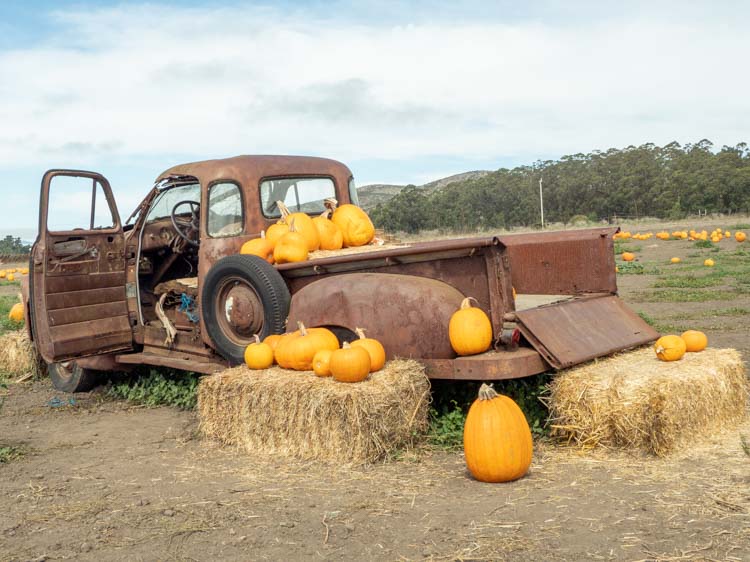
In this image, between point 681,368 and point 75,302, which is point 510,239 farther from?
point 75,302

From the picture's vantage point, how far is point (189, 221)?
776 cm

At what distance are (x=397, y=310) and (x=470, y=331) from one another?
568 millimetres

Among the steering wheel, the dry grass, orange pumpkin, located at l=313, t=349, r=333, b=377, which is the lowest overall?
orange pumpkin, located at l=313, t=349, r=333, b=377

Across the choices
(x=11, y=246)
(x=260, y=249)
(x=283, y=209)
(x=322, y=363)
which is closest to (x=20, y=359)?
(x=283, y=209)

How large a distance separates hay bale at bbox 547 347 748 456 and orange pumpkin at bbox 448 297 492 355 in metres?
0.58

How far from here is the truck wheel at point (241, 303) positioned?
620 centimetres

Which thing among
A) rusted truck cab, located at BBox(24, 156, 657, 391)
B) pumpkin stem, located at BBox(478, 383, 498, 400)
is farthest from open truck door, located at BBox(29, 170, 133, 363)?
pumpkin stem, located at BBox(478, 383, 498, 400)

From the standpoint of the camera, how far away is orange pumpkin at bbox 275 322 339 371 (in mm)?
5562

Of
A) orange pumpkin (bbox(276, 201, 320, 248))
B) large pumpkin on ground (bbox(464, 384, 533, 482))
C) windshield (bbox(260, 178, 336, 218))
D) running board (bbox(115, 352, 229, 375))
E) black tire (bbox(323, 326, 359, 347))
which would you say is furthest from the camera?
windshield (bbox(260, 178, 336, 218))

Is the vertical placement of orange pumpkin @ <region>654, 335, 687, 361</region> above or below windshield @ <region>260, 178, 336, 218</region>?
below

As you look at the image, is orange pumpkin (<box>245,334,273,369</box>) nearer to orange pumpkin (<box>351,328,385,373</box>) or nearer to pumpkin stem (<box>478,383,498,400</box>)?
orange pumpkin (<box>351,328,385,373</box>)

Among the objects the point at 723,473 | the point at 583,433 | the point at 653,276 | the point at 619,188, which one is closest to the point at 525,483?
the point at 583,433

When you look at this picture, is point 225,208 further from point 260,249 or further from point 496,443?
point 496,443

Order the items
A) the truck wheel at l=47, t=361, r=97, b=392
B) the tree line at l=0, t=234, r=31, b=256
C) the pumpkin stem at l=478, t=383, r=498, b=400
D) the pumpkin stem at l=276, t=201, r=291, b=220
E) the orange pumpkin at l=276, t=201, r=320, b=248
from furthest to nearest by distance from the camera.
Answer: the tree line at l=0, t=234, r=31, b=256, the truck wheel at l=47, t=361, r=97, b=392, the pumpkin stem at l=276, t=201, r=291, b=220, the orange pumpkin at l=276, t=201, r=320, b=248, the pumpkin stem at l=478, t=383, r=498, b=400
